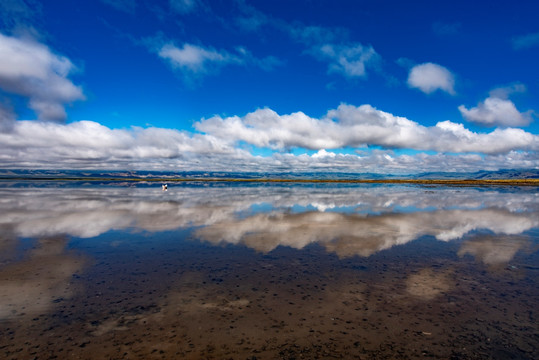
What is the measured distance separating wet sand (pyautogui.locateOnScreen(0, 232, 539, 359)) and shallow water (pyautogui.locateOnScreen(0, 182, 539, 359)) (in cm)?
4

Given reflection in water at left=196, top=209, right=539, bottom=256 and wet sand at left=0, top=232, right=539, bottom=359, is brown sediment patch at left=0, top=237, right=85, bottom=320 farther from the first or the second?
reflection in water at left=196, top=209, right=539, bottom=256

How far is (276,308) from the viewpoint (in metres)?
9.02

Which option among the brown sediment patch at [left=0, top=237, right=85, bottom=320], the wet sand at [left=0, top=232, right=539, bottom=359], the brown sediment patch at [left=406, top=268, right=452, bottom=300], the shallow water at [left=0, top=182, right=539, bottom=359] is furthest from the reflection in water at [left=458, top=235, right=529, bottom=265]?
the brown sediment patch at [left=0, top=237, right=85, bottom=320]

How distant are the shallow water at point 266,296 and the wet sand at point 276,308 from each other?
0.04m

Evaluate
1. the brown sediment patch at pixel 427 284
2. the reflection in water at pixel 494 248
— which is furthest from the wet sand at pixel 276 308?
the reflection in water at pixel 494 248

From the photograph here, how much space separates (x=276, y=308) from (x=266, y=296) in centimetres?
92

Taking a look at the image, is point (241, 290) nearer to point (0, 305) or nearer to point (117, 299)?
point (117, 299)

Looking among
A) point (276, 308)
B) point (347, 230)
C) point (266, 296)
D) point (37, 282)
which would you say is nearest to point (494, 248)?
point (347, 230)

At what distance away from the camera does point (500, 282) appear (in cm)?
1124

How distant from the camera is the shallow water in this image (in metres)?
7.12

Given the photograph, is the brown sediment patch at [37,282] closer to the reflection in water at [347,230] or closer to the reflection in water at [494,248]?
the reflection in water at [347,230]

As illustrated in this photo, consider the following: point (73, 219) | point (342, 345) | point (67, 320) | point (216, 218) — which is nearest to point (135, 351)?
point (67, 320)

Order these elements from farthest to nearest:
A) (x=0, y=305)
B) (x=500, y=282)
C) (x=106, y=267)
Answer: (x=106, y=267) < (x=500, y=282) < (x=0, y=305)

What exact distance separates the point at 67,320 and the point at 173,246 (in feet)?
27.7
